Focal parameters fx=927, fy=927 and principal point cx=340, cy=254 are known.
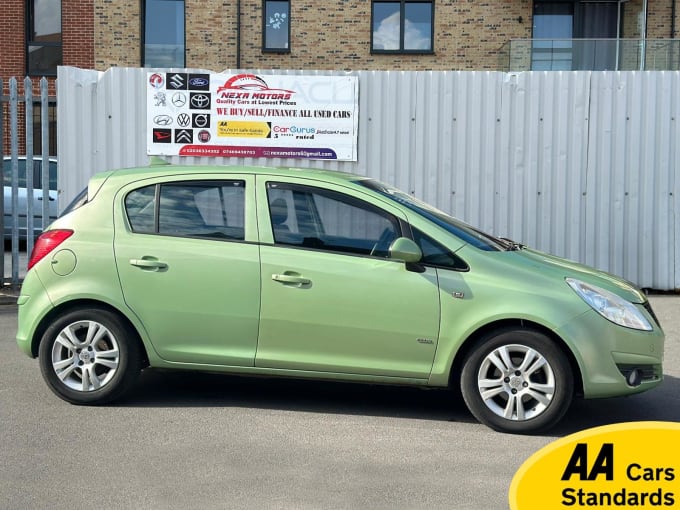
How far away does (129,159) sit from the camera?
11.6 meters

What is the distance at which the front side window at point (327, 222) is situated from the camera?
237 inches

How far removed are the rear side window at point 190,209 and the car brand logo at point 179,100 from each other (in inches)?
208

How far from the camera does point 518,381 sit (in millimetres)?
5680

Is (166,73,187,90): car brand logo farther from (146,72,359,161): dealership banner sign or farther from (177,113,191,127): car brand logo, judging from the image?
(177,113,191,127): car brand logo

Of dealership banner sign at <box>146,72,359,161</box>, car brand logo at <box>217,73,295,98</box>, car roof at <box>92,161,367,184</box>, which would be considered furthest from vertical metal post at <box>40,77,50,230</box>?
car roof at <box>92,161,367,184</box>

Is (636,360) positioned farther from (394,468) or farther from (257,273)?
(257,273)

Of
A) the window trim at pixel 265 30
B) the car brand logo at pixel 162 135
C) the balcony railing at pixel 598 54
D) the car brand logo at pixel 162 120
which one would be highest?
the window trim at pixel 265 30

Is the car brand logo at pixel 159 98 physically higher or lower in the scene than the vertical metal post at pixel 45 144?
higher

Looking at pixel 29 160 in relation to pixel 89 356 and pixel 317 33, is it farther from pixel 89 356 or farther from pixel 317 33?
pixel 317 33

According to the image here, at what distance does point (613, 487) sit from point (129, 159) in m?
10.6

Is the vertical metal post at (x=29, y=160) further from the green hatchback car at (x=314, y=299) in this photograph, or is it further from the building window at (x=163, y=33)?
the building window at (x=163, y=33)

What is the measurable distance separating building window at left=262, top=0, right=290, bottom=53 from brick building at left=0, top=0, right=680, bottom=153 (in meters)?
0.03

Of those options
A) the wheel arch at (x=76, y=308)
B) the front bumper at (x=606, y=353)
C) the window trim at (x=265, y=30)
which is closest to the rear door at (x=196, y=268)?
the wheel arch at (x=76, y=308)

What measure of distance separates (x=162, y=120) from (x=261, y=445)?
6904 millimetres
